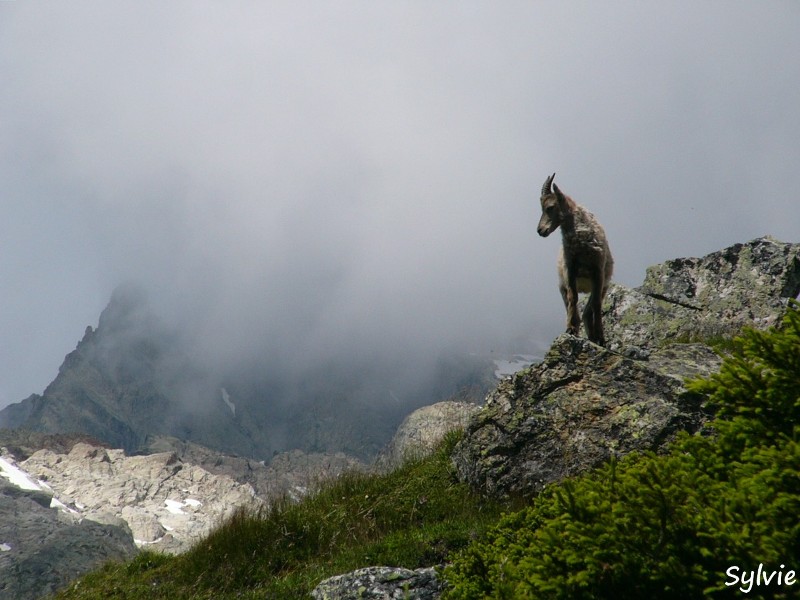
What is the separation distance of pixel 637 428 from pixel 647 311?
9.50 metres

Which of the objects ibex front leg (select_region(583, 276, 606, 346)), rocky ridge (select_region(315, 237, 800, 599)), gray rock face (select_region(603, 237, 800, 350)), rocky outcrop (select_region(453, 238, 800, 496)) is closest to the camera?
rocky ridge (select_region(315, 237, 800, 599))

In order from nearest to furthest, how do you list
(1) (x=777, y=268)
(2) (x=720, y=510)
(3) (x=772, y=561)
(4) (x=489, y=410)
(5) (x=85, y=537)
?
(3) (x=772, y=561), (2) (x=720, y=510), (4) (x=489, y=410), (1) (x=777, y=268), (5) (x=85, y=537)

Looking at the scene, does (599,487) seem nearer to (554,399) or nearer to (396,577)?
(396,577)

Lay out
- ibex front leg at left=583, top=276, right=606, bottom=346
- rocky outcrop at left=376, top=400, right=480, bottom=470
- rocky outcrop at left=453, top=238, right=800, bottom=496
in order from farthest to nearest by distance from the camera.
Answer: rocky outcrop at left=376, top=400, right=480, bottom=470 < ibex front leg at left=583, top=276, right=606, bottom=346 < rocky outcrop at left=453, top=238, right=800, bottom=496

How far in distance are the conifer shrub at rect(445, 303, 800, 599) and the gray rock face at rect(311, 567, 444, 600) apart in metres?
3.45

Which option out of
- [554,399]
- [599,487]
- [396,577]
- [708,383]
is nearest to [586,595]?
[599,487]

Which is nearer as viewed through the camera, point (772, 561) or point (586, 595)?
point (772, 561)

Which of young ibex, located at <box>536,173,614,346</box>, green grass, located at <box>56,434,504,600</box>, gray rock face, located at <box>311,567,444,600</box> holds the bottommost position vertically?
gray rock face, located at <box>311,567,444,600</box>

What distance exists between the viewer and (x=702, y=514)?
3.32 m

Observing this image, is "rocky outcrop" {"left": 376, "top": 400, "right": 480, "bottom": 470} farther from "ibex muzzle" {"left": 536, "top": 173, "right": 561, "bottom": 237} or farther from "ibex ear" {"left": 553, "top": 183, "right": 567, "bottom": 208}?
"ibex ear" {"left": 553, "top": 183, "right": 567, "bottom": 208}

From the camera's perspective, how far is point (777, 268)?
695 inches

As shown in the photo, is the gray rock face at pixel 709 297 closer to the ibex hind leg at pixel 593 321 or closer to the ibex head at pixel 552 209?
the ibex hind leg at pixel 593 321

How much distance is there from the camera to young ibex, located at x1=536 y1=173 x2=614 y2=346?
11852 mm

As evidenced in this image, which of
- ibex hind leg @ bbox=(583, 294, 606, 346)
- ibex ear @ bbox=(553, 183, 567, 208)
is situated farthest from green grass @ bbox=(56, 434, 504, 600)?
ibex ear @ bbox=(553, 183, 567, 208)
